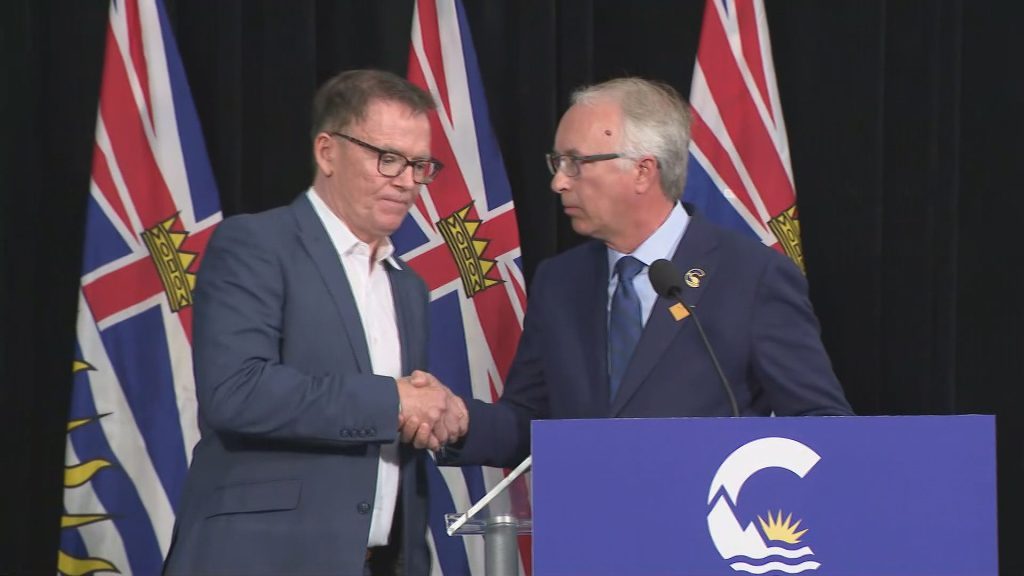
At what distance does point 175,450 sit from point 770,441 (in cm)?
211

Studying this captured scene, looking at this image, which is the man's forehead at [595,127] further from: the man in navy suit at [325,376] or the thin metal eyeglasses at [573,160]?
the man in navy suit at [325,376]

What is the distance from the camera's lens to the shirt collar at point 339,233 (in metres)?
2.57

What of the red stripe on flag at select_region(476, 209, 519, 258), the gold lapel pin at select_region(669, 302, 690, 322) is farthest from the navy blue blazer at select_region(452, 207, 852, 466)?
the red stripe on flag at select_region(476, 209, 519, 258)

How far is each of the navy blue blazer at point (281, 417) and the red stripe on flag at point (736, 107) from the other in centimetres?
179

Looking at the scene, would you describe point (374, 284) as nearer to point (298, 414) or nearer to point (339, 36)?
point (298, 414)

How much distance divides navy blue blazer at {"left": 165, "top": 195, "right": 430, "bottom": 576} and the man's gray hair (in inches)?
30.0

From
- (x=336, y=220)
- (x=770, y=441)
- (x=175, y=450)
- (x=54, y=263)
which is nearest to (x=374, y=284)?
(x=336, y=220)

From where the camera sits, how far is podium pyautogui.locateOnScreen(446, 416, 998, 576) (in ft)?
6.41

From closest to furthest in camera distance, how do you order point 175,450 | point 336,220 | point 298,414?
point 298,414
point 336,220
point 175,450

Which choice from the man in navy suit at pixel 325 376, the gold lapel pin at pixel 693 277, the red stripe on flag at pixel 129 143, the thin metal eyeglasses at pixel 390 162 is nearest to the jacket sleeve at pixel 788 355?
the gold lapel pin at pixel 693 277

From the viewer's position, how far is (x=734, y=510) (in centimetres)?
196

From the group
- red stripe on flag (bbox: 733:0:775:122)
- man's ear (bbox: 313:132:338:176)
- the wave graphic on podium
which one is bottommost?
the wave graphic on podium

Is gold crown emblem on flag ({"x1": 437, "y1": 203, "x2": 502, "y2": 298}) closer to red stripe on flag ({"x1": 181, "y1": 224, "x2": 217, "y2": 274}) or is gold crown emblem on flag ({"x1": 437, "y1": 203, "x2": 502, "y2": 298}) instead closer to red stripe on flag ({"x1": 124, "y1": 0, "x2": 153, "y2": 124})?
red stripe on flag ({"x1": 181, "y1": 224, "x2": 217, "y2": 274})

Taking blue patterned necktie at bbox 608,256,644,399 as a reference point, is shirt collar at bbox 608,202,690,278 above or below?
above
